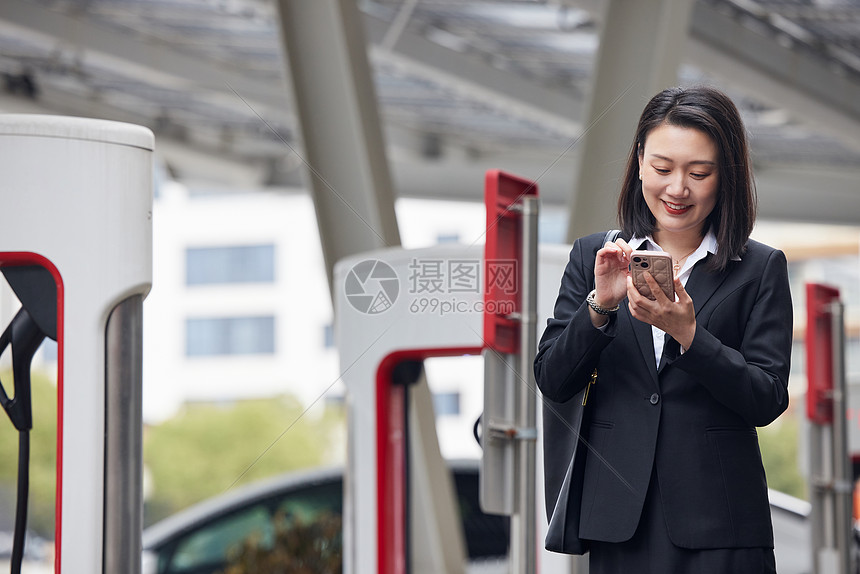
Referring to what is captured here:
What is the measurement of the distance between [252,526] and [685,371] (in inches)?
323

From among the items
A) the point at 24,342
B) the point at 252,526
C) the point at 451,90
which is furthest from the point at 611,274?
the point at 451,90

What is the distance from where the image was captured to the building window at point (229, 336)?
168 ft

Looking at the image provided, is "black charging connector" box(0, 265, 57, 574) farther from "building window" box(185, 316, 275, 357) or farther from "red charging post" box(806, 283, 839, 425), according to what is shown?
"building window" box(185, 316, 275, 357)

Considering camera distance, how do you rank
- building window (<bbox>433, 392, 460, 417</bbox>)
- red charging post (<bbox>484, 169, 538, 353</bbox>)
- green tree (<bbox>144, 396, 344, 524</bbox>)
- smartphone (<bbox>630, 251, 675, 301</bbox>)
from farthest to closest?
building window (<bbox>433, 392, 460, 417</bbox>), green tree (<bbox>144, 396, 344, 524</bbox>), red charging post (<bbox>484, 169, 538, 353</bbox>), smartphone (<bbox>630, 251, 675, 301</bbox>)

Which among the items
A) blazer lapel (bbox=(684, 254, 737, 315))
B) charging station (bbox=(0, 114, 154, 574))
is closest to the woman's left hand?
blazer lapel (bbox=(684, 254, 737, 315))

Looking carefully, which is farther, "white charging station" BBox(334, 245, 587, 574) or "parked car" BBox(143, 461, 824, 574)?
"parked car" BBox(143, 461, 824, 574)

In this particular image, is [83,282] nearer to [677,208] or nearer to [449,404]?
[677,208]

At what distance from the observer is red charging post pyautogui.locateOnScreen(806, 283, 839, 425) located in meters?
6.51

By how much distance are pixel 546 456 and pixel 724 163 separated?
0.58m

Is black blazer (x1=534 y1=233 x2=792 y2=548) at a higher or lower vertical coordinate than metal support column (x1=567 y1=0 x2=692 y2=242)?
lower

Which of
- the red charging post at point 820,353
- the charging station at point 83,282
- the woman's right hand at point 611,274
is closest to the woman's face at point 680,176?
the woman's right hand at point 611,274

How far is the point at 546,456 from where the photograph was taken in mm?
2076

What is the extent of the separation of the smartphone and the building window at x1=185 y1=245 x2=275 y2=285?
49.6m

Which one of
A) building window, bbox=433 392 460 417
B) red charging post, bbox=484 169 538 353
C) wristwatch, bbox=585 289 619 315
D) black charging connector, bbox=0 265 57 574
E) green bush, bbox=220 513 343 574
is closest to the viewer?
wristwatch, bbox=585 289 619 315
